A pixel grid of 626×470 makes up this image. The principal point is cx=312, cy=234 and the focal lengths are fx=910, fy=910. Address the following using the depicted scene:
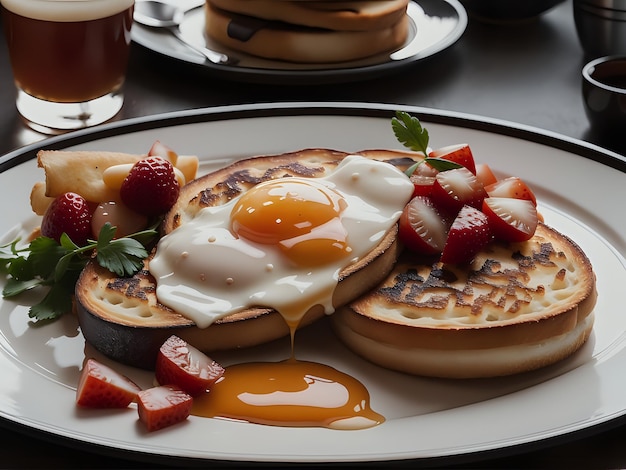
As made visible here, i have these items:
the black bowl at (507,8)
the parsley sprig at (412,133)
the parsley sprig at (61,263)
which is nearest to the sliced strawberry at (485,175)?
the parsley sprig at (412,133)

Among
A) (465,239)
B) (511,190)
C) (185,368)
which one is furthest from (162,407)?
(511,190)

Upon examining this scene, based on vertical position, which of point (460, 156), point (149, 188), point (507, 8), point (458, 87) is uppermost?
point (460, 156)

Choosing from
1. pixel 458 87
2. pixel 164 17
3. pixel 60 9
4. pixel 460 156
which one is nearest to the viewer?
pixel 460 156

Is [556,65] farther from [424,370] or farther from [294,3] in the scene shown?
[424,370]

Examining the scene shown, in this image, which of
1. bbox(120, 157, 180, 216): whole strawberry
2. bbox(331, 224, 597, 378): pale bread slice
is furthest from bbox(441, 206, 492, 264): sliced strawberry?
bbox(120, 157, 180, 216): whole strawberry

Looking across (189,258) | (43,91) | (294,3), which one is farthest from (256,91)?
(189,258)

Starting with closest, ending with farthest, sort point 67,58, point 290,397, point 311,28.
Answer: point 290,397 < point 67,58 < point 311,28

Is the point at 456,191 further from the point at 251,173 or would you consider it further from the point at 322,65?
the point at 322,65

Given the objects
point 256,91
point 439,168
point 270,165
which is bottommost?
point 256,91
